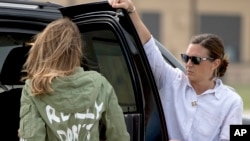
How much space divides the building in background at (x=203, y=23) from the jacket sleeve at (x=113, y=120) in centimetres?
3372

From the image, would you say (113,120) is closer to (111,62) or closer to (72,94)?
(72,94)

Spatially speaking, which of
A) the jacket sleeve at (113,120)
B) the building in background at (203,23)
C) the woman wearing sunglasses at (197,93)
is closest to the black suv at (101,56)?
the woman wearing sunglasses at (197,93)

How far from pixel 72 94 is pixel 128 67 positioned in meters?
0.50

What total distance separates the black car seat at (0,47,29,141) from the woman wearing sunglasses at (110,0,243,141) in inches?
23.1

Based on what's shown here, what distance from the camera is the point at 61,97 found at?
119 inches

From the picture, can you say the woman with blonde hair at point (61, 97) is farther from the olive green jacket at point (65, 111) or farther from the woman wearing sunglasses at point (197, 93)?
the woman wearing sunglasses at point (197, 93)

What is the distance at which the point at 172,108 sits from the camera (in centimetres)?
359

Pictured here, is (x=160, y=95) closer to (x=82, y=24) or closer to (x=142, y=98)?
(x=142, y=98)

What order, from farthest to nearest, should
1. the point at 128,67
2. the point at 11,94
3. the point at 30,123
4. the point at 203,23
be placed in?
the point at 203,23 < the point at 11,94 < the point at 128,67 < the point at 30,123

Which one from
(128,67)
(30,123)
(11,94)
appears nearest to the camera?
(30,123)

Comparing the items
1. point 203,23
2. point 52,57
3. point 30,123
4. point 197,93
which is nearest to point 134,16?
point 197,93

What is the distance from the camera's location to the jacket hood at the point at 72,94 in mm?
3027

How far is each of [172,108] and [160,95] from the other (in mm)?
81

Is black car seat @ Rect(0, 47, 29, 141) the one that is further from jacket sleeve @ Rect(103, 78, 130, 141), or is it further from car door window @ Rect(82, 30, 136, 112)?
jacket sleeve @ Rect(103, 78, 130, 141)
